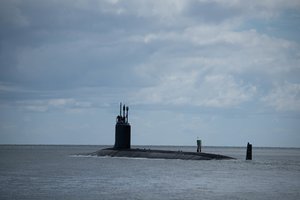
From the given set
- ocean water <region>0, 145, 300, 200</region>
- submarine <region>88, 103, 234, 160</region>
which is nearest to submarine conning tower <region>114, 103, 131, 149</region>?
submarine <region>88, 103, 234, 160</region>

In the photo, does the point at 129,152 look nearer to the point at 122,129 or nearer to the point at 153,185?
the point at 122,129

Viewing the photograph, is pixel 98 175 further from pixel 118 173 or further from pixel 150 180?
pixel 150 180

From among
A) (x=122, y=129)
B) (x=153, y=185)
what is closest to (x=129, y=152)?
(x=122, y=129)

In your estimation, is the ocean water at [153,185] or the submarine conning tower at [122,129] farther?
the submarine conning tower at [122,129]

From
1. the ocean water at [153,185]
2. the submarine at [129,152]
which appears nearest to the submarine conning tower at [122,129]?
the submarine at [129,152]

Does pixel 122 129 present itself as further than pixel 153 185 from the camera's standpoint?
Yes

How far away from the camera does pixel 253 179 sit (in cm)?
4509

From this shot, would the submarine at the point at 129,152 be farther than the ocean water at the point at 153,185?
Yes

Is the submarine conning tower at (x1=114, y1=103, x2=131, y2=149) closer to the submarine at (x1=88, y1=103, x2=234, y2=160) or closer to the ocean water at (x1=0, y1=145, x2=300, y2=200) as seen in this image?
the submarine at (x1=88, y1=103, x2=234, y2=160)

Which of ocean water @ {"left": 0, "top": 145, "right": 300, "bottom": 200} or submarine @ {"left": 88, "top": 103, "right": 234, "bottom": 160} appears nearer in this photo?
ocean water @ {"left": 0, "top": 145, "right": 300, "bottom": 200}

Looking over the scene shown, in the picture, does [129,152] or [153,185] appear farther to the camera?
[129,152]

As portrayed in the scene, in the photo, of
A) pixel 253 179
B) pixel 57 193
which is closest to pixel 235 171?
pixel 253 179

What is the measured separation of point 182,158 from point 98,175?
79.2 ft

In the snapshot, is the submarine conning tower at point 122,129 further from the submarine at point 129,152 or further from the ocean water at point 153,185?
the ocean water at point 153,185
